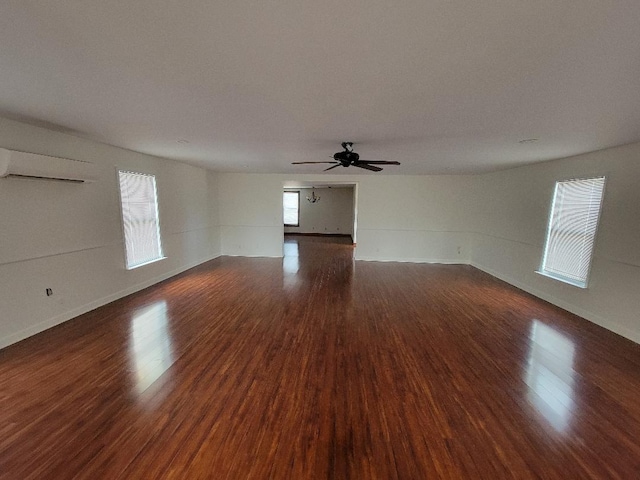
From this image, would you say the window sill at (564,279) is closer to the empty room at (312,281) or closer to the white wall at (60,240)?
the empty room at (312,281)

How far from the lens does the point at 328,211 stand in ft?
40.6

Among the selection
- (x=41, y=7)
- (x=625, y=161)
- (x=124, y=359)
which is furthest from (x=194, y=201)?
(x=625, y=161)

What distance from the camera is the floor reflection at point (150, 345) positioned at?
8.12 ft

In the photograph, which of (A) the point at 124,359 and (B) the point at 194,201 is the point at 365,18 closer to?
(A) the point at 124,359

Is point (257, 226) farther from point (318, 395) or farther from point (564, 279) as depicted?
point (564, 279)

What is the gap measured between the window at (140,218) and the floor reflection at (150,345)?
1395mm

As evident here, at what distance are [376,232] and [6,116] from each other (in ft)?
23.3

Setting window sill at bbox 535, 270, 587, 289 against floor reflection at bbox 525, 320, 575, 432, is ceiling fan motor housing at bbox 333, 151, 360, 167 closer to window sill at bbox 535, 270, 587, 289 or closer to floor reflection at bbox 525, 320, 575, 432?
floor reflection at bbox 525, 320, 575, 432

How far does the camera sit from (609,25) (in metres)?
1.23

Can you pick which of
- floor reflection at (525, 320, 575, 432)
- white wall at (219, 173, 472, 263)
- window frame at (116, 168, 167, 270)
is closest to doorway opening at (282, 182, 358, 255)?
white wall at (219, 173, 472, 263)

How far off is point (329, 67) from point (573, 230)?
15.7 ft

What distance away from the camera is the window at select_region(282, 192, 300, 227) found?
12.6 m

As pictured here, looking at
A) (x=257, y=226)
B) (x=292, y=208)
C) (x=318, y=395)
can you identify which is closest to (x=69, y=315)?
(x=318, y=395)

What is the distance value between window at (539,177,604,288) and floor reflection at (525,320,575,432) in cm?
137
